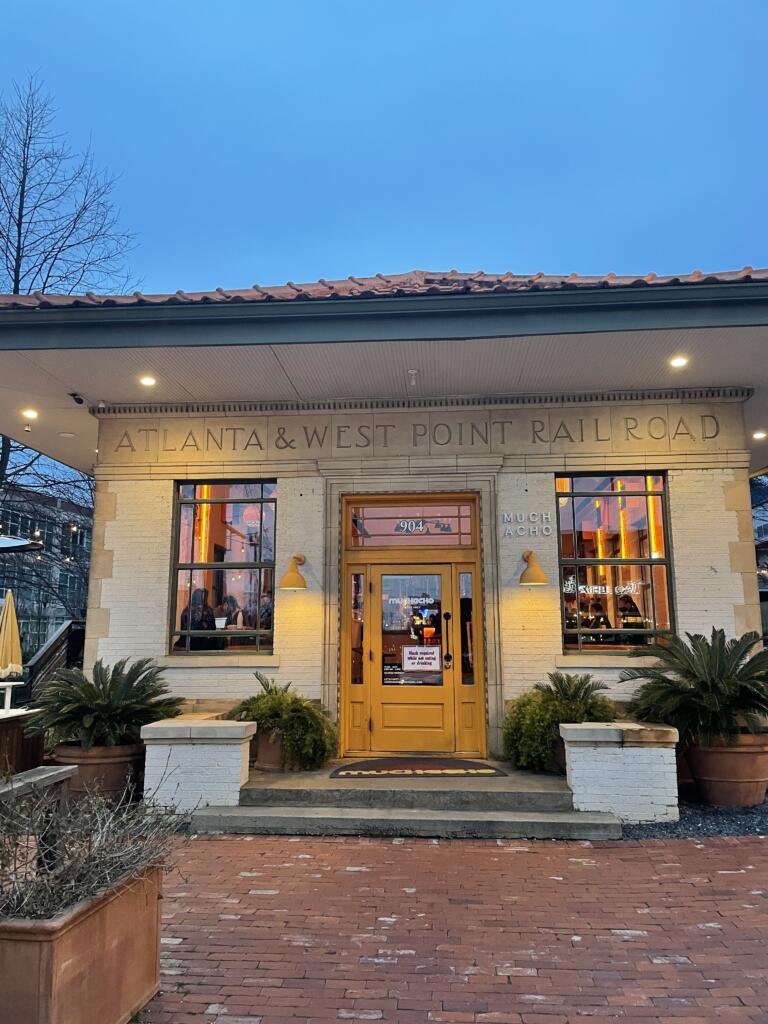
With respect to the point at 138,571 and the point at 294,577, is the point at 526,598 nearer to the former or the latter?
the point at 294,577

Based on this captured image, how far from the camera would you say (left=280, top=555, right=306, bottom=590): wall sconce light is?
8023 millimetres

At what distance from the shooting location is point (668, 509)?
8320mm

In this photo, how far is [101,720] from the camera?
711 cm

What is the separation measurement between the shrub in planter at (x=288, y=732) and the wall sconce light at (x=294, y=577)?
1.21m

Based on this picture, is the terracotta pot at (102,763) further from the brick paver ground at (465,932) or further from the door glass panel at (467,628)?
the door glass panel at (467,628)

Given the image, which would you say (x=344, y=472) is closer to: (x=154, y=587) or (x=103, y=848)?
(x=154, y=587)

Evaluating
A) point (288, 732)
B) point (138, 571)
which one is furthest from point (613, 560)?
point (138, 571)

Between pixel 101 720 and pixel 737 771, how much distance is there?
20.2 ft

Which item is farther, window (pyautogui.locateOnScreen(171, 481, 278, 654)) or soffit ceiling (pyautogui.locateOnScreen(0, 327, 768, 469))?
window (pyautogui.locateOnScreen(171, 481, 278, 654))

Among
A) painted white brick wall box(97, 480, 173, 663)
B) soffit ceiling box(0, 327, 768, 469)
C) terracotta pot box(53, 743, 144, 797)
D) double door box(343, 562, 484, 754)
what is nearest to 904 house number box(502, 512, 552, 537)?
double door box(343, 562, 484, 754)

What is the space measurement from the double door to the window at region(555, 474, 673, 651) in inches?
46.8

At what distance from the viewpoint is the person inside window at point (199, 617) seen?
8.55m

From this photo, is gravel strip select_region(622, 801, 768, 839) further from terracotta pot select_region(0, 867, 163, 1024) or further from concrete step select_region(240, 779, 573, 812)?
terracotta pot select_region(0, 867, 163, 1024)

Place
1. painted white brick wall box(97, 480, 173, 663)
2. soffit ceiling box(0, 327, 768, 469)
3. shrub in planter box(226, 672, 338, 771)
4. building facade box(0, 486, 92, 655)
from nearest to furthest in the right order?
soffit ceiling box(0, 327, 768, 469)
shrub in planter box(226, 672, 338, 771)
painted white brick wall box(97, 480, 173, 663)
building facade box(0, 486, 92, 655)
